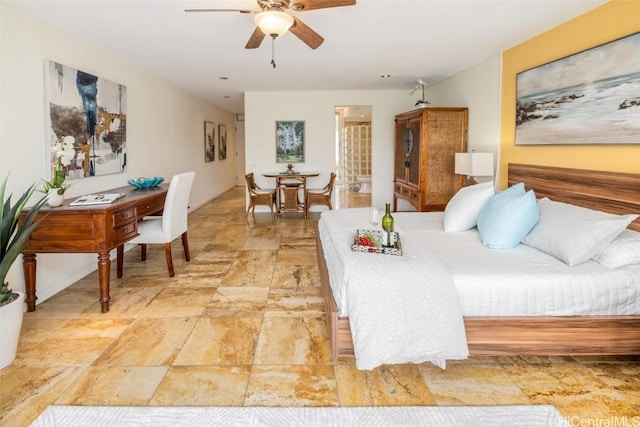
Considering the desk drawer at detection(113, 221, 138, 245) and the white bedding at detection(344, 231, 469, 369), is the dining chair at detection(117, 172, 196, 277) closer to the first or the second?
the desk drawer at detection(113, 221, 138, 245)

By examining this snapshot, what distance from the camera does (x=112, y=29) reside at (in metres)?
3.64

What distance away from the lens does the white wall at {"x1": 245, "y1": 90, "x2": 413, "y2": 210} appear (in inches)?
Result: 301

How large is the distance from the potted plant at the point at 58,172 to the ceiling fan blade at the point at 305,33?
2.07 metres

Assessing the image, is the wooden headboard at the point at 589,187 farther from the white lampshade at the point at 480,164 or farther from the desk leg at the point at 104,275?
the desk leg at the point at 104,275

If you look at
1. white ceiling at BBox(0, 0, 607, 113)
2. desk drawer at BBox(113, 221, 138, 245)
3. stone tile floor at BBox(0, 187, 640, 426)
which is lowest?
stone tile floor at BBox(0, 187, 640, 426)

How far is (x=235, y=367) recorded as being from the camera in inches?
91.9

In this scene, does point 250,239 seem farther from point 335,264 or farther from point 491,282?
point 491,282

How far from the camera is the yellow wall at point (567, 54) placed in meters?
2.88

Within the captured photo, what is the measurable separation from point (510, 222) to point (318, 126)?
5.51m

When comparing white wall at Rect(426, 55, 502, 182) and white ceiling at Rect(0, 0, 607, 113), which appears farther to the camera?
white wall at Rect(426, 55, 502, 182)

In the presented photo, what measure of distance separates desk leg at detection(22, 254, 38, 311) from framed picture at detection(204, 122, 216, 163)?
19.9ft

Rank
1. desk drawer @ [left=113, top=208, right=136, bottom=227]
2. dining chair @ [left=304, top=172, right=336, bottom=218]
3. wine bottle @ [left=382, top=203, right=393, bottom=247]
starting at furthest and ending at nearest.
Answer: dining chair @ [left=304, top=172, right=336, bottom=218], desk drawer @ [left=113, top=208, right=136, bottom=227], wine bottle @ [left=382, top=203, right=393, bottom=247]

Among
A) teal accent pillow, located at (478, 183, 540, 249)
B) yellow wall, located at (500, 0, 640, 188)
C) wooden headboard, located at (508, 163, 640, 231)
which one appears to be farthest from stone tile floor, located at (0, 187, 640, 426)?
yellow wall, located at (500, 0, 640, 188)

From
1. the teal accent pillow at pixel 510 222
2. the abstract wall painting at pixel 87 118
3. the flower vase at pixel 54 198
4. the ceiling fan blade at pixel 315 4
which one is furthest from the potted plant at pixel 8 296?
the teal accent pillow at pixel 510 222
